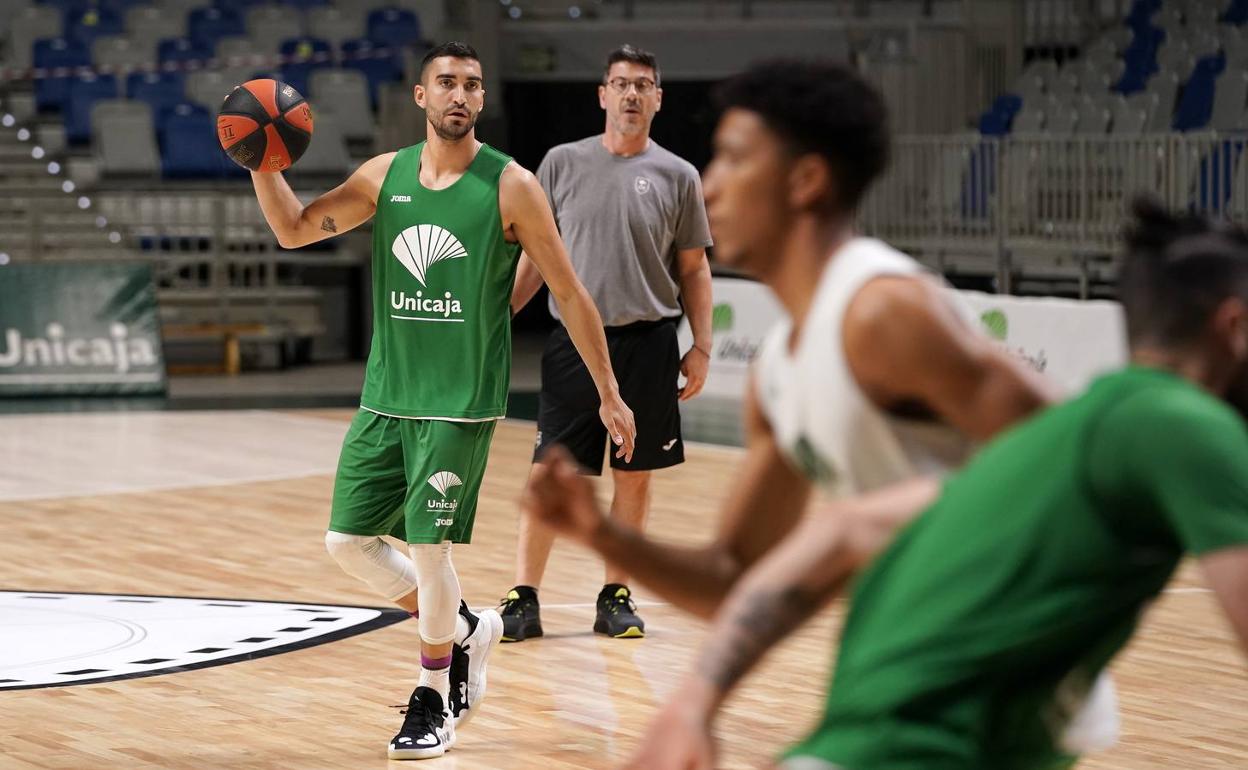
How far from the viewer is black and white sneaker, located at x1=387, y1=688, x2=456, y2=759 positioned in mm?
5387

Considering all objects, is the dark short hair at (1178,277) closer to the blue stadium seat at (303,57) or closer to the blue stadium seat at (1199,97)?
the blue stadium seat at (1199,97)

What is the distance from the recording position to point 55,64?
19672 mm

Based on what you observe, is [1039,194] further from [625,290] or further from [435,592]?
[435,592]

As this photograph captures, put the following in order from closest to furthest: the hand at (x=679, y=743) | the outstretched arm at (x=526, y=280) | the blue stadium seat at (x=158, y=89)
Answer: the hand at (x=679, y=743) < the outstretched arm at (x=526, y=280) < the blue stadium seat at (x=158, y=89)

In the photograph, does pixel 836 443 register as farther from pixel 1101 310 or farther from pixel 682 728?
pixel 1101 310

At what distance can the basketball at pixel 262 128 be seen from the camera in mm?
5410

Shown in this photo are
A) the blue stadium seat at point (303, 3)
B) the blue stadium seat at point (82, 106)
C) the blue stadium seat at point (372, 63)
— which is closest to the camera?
the blue stadium seat at point (82, 106)

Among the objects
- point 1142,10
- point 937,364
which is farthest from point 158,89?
point 937,364

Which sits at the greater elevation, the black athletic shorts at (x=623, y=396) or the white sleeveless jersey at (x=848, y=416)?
the white sleeveless jersey at (x=848, y=416)

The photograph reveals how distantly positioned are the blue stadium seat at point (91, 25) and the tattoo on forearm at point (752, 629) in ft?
62.7

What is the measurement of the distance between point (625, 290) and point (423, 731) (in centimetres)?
236

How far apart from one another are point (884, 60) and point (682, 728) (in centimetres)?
1738

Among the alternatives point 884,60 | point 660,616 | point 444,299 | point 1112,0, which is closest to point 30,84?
point 884,60

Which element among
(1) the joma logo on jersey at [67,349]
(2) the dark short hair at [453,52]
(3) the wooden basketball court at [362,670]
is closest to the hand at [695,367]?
(3) the wooden basketball court at [362,670]
